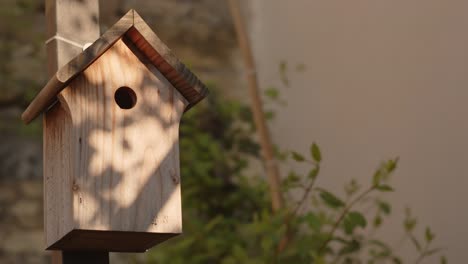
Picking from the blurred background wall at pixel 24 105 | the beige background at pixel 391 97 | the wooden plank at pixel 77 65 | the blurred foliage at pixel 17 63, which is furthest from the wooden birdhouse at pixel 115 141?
the blurred foliage at pixel 17 63

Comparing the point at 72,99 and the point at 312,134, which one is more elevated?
the point at 312,134

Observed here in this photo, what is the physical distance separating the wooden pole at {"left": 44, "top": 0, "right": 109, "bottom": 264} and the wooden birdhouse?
Result: 11 centimetres

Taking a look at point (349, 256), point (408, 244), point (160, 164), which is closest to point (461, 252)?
point (408, 244)

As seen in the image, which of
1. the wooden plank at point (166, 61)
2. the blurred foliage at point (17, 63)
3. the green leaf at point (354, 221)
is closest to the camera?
the wooden plank at point (166, 61)

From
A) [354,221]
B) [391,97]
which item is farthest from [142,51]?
[391,97]

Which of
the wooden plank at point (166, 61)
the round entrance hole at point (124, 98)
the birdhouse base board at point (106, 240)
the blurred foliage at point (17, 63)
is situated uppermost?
the blurred foliage at point (17, 63)

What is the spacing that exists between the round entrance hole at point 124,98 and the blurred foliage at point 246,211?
877mm

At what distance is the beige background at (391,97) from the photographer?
262 centimetres

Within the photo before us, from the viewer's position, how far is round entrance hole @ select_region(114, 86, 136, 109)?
166 centimetres

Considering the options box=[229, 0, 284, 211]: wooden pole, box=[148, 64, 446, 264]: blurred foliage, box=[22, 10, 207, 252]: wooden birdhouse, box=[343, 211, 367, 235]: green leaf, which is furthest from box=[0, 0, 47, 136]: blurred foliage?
box=[22, 10, 207, 252]: wooden birdhouse

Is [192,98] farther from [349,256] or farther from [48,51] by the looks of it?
[349,256]

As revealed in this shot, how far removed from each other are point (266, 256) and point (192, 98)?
990 millimetres

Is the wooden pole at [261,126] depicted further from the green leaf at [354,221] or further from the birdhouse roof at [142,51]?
the birdhouse roof at [142,51]

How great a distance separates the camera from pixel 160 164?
5.30 ft
